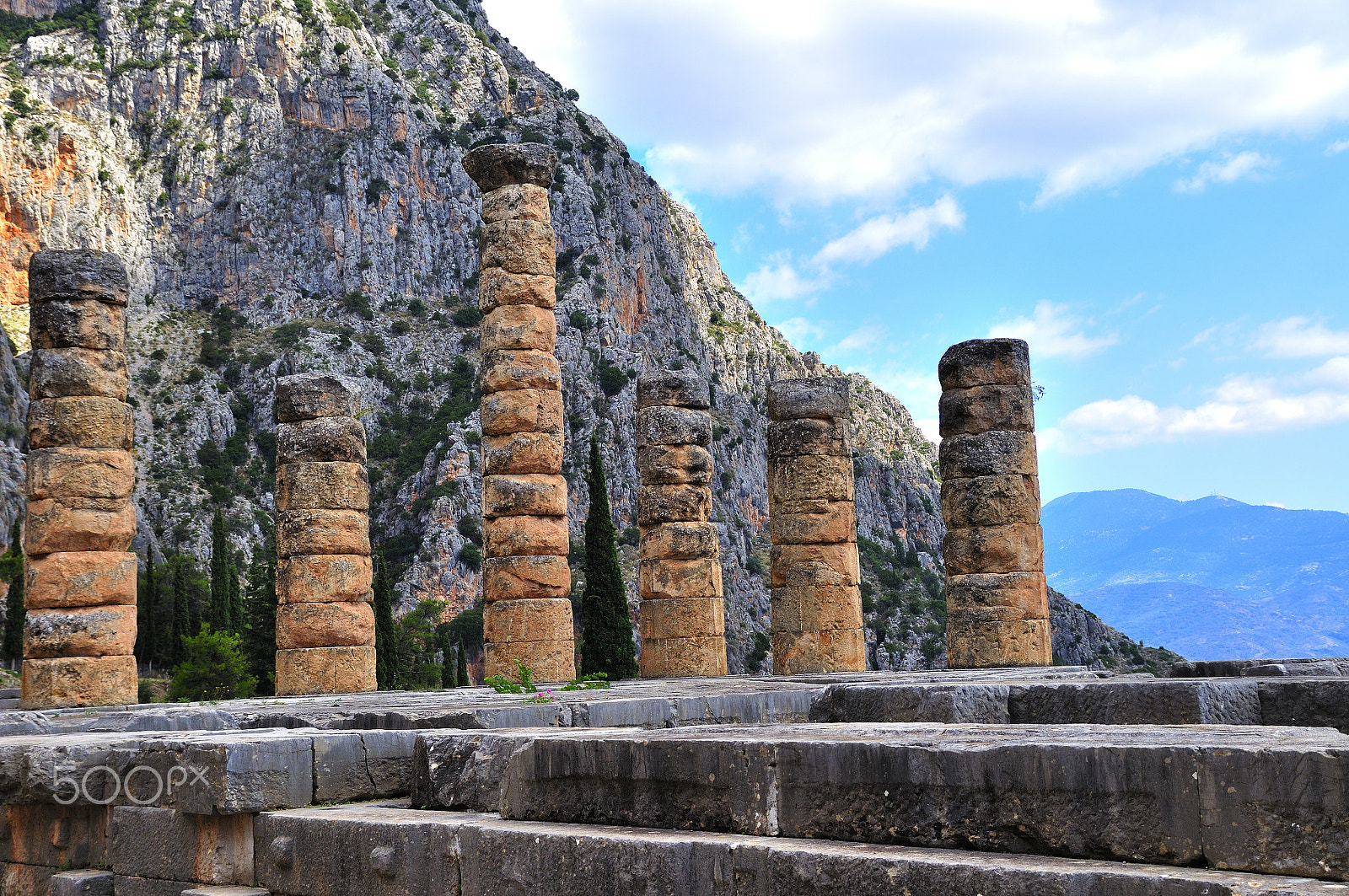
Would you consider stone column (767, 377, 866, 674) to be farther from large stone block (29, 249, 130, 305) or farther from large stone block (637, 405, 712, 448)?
large stone block (29, 249, 130, 305)

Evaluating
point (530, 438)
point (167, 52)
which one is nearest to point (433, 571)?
point (167, 52)

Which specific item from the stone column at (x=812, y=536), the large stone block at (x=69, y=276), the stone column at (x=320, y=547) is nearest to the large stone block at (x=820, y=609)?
the stone column at (x=812, y=536)

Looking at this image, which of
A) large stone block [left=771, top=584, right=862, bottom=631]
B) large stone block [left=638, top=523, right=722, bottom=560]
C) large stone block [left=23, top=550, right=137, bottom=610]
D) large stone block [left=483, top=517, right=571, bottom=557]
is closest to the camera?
large stone block [left=23, top=550, right=137, bottom=610]

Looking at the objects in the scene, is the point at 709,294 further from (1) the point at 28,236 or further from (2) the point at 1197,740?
(2) the point at 1197,740

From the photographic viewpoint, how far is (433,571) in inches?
2672

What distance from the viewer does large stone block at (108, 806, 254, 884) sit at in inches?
214

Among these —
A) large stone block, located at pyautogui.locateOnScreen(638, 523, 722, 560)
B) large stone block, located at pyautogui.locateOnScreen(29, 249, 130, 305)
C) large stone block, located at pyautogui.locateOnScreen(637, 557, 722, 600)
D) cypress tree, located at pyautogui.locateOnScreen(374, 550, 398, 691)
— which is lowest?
cypress tree, located at pyautogui.locateOnScreen(374, 550, 398, 691)

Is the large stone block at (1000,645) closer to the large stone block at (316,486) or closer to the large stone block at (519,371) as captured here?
the large stone block at (519,371)

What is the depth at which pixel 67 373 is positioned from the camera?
16766 mm

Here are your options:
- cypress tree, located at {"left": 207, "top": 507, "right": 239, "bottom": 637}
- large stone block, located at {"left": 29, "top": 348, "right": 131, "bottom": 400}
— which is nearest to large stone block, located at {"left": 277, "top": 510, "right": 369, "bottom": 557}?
large stone block, located at {"left": 29, "top": 348, "right": 131, "bottom": 400}

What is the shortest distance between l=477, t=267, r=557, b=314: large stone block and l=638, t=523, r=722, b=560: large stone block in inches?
163

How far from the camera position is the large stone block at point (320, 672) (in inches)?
677

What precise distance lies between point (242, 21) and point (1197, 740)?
94982 mm

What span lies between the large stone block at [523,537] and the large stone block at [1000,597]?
6046mm
